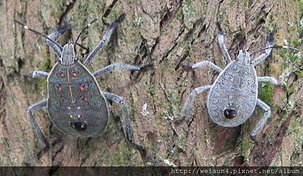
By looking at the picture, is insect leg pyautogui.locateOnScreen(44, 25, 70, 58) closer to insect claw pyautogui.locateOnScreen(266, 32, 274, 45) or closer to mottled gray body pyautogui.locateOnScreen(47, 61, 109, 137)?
mottled gray body pyautogui.locateOnScreen(47, 61, 109, 137)

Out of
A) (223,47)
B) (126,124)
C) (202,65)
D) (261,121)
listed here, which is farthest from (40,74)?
(261,121)

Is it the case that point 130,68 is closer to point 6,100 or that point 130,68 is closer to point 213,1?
point 213,1

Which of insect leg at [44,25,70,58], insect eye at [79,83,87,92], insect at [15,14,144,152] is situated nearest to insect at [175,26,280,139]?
insect at [15,14,144,152]

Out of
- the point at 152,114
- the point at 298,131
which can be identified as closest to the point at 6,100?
the point at 152,114

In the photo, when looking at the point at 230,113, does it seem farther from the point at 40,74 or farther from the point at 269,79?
the point at 40,74

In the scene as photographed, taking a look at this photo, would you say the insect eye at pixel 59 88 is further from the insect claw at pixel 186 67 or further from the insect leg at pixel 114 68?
the insect claw at pixel 186 67

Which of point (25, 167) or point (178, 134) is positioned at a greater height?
point (178, 134)

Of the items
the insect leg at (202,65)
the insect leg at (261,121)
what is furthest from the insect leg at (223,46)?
the insect leg at (261,121)
